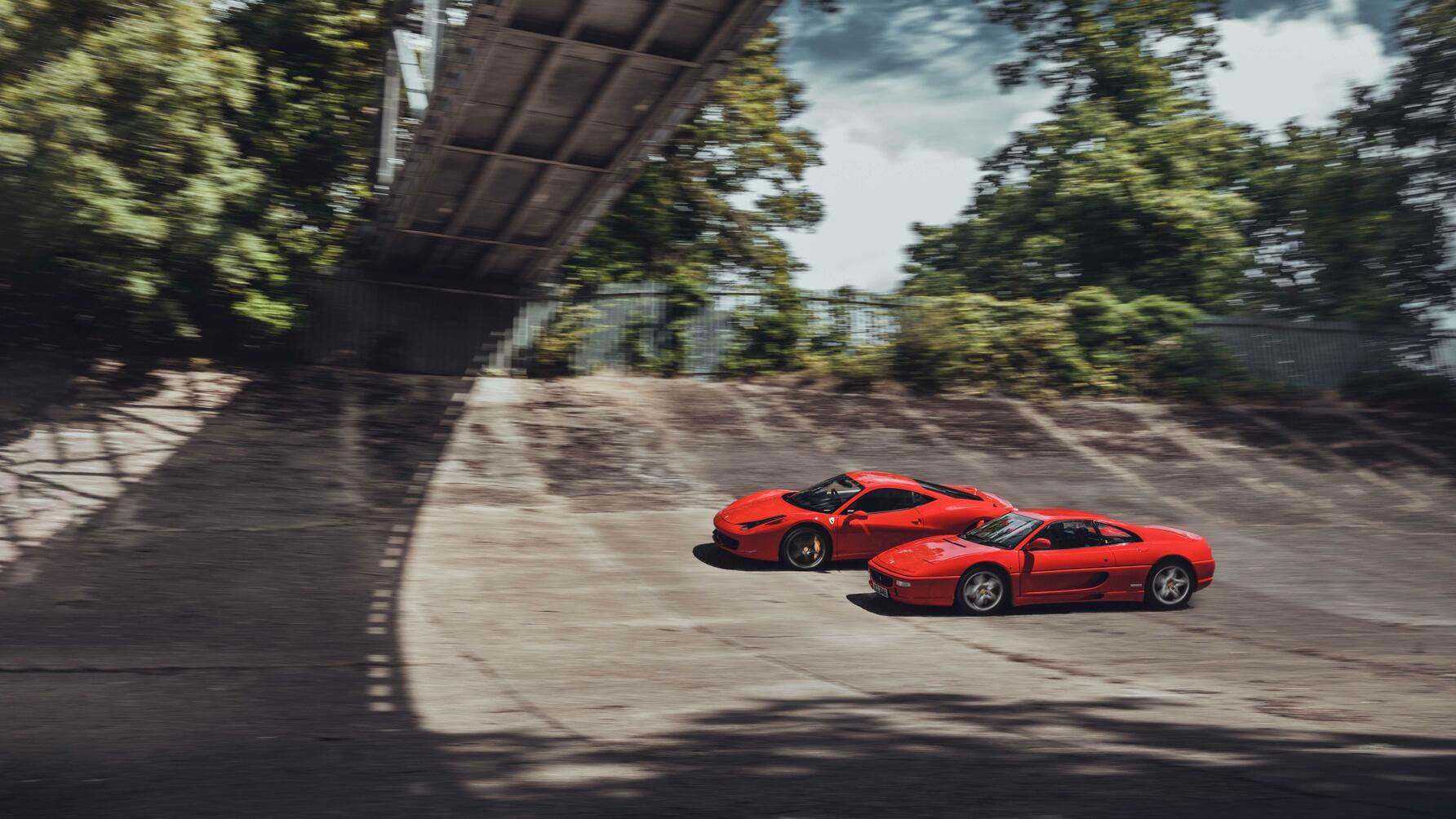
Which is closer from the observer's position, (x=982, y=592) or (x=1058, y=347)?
(x=982, y=592)

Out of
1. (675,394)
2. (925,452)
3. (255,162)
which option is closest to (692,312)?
(675,394)

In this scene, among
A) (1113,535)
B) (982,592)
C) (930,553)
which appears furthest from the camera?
(1113,535)

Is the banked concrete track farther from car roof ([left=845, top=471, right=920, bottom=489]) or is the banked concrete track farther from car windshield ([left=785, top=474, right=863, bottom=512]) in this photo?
car roof ([left=845, top=471, right=920, bottom=489])

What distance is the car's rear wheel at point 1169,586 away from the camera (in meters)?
12.9

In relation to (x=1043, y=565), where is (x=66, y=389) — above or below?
above

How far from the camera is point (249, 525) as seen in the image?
15.5m

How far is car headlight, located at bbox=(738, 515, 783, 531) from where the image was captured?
1422cm

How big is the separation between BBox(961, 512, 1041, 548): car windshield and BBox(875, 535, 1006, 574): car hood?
0.41ft

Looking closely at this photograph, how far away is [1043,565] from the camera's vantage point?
12.5 metres

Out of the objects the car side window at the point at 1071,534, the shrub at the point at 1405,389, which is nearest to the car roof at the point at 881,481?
the car side window at the point at 1071,534

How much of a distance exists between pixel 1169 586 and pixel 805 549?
4.41m

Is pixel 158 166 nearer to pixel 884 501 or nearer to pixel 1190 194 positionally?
pixel 884 501

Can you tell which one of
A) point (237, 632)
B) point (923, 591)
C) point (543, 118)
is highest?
point (543, 118)

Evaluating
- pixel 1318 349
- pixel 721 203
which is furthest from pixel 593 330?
pixel 1318 349
